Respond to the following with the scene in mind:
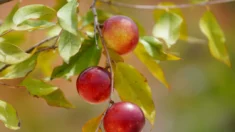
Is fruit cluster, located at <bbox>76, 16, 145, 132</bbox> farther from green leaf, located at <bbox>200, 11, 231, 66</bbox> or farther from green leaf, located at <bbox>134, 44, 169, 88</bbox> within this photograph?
green leaf, located at <bbox>200, 11, 231, 66</bbox>

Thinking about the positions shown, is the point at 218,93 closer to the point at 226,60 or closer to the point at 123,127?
the point at 226,60

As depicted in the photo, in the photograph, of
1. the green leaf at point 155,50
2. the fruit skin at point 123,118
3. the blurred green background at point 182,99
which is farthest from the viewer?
the blurred green background at point 182,99

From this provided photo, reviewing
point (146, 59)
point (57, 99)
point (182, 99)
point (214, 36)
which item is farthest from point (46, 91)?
point (182, 99)

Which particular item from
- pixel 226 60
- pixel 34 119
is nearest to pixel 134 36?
pixel 226 60

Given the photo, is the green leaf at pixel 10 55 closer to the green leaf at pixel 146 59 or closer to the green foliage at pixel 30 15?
the green foliage at pixel 30 15

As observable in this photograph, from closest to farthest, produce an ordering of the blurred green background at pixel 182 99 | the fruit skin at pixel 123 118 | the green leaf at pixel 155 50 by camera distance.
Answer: the fruit skin at pixel 123 118 < the green leaf at pixel 155 50 < the blurred green background at pixel 182 99

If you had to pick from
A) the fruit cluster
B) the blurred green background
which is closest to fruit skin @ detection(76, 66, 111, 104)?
the fruit cluster

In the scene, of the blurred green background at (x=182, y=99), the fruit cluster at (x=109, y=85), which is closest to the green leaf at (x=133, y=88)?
the fruit cluster at (x=109, y=85)
